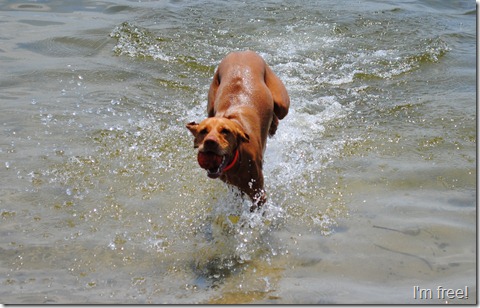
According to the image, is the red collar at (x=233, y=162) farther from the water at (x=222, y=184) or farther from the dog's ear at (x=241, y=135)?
the water at (x=222, y=184)

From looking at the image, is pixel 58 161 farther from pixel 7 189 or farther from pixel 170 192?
pixel 170 192

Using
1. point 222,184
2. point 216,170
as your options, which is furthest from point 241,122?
point 222,184

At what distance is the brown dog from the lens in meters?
4.50

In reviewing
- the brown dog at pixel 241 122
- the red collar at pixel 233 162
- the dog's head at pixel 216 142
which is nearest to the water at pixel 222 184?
the brown dog at pixel 241 122

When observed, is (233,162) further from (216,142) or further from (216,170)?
(216,142)

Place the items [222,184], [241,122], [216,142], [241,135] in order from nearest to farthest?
[216,142], [241,135], [241,122], [222,184]

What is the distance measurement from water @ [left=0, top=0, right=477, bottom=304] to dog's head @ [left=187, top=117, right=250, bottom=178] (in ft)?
2.83

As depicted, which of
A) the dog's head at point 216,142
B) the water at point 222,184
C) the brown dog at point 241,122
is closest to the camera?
the dog's head at point 216,142

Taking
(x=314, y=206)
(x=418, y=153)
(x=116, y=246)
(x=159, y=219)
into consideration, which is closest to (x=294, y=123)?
(x=418, y=153)

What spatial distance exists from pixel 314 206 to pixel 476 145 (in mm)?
2224

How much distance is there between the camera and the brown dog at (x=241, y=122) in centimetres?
450

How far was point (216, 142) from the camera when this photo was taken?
438 centimetres

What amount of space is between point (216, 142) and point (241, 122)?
949 mm

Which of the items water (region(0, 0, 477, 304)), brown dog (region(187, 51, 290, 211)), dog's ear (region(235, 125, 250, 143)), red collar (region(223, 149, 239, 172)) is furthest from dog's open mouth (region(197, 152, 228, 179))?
water (region(0, 0, 477, 304))
